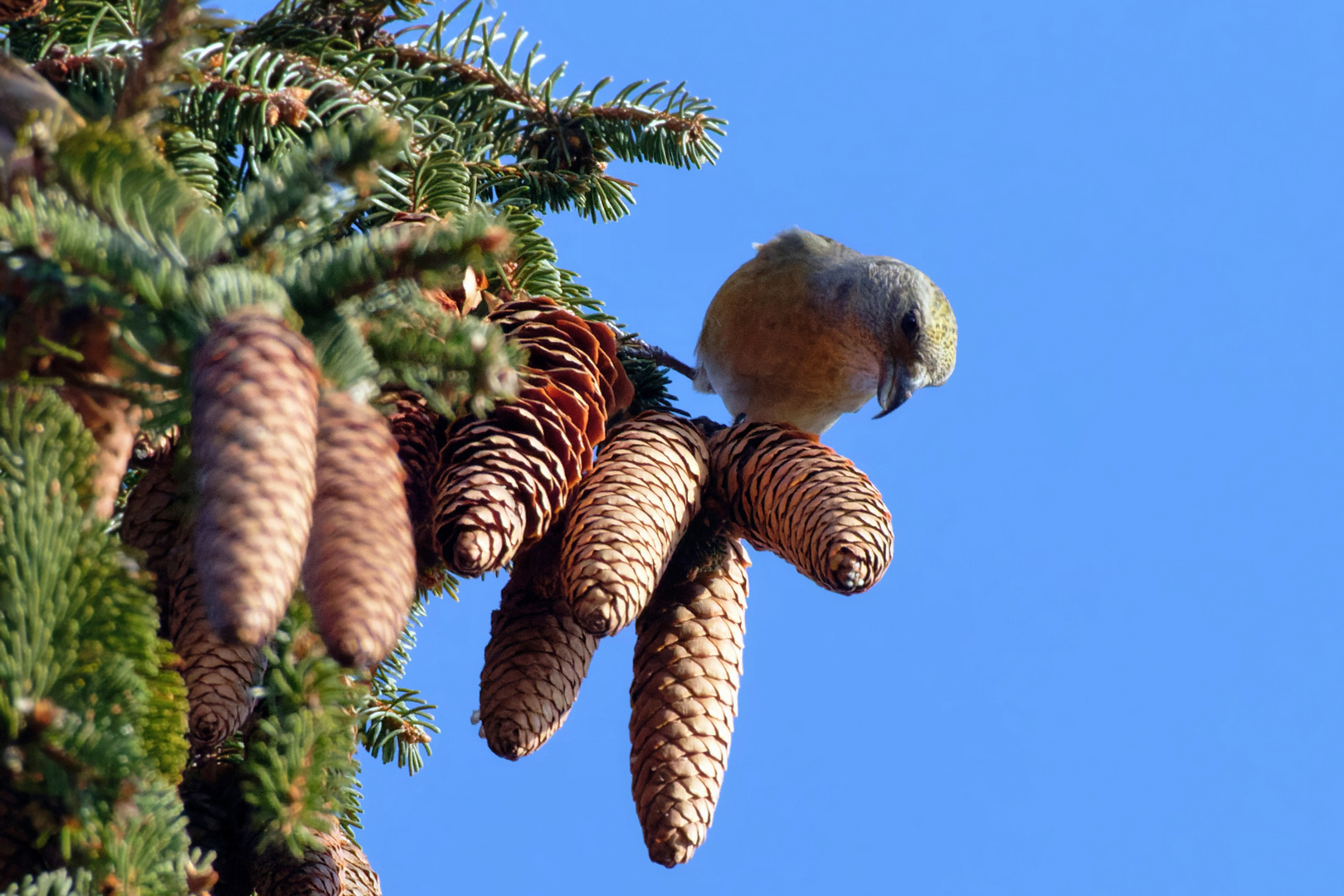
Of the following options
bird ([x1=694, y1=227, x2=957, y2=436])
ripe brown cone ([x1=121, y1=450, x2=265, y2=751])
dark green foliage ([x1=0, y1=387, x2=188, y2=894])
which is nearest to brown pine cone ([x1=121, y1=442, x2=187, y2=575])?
ripe brown cone ([x1=121, y1=450, x2=265, y2=751])

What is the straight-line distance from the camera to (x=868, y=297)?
2.65m

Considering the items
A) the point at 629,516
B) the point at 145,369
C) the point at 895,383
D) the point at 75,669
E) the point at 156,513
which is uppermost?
the point at 895,383

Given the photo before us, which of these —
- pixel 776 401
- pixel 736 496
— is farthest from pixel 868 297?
pixel 736 496

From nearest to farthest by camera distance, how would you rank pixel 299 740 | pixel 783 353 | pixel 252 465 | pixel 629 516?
pixel 252 465
pixel 299 740
pixel 629 516
pixel 783 353

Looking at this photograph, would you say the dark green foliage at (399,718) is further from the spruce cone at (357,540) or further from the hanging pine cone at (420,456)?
the spruce cone at (357,540)

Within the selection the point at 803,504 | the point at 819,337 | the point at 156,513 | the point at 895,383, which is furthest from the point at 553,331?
the point at 895,383

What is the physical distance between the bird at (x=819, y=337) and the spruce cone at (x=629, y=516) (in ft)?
3.54

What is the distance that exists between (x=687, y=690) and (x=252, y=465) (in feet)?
2.28

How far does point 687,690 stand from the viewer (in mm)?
1228

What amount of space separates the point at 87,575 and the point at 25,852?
0.20m

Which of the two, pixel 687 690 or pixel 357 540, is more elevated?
pixel 687 690

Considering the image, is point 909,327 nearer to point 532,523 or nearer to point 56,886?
point 532,523

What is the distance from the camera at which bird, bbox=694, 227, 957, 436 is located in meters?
2.43

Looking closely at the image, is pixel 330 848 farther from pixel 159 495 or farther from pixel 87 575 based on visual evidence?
pixel 87 575
